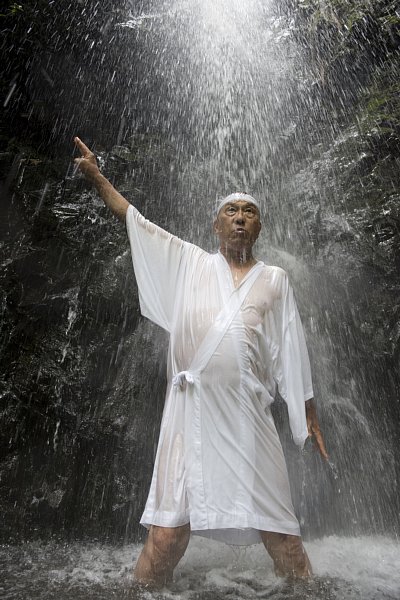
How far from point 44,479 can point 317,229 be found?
4301 mm

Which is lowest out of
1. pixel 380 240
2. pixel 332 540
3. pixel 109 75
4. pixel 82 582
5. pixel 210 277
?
pixel 82 582

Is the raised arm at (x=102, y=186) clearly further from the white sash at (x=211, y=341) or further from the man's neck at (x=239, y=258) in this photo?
the white sash at (x=211, y=341)

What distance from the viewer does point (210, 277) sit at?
11.3 feet

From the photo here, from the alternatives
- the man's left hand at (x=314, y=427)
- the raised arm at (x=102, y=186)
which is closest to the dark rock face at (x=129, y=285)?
the man's left hand at (x=314, y=427)

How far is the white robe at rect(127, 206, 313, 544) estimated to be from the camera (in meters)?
2.75

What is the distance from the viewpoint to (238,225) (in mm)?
3576

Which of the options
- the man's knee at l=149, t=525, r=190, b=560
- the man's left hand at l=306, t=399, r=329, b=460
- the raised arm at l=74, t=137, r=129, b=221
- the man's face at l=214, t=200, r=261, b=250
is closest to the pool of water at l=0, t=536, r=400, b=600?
the man's knee at l=149, t=525, r=190, b=560

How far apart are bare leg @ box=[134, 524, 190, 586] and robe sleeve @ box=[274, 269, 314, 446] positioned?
99cm

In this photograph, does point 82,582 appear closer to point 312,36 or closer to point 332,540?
point 332,540

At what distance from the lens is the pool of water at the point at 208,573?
2.75 meters

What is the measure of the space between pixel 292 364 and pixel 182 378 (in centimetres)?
77

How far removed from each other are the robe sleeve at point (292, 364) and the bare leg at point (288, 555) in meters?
0.60

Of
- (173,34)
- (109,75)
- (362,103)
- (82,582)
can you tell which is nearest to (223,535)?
(82,582)

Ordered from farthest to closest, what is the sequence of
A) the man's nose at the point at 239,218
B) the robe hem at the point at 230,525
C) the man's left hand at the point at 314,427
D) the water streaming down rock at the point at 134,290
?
the water streaming down rock at the point at 134,290 → the man's nose at the point at 239,218 → the man's left hand at the point at 314,427 → the robe hem at the point at 230,525
